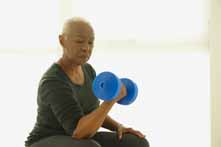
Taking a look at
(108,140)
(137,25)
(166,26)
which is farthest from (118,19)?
(108,140)

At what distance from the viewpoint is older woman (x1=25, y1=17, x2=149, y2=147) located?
57.7 inches

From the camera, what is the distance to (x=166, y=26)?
242 cm

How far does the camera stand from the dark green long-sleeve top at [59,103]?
1491mm

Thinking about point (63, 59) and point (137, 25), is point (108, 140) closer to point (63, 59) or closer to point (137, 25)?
point (63, 59)

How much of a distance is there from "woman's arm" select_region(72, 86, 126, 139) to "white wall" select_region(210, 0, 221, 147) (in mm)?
1018

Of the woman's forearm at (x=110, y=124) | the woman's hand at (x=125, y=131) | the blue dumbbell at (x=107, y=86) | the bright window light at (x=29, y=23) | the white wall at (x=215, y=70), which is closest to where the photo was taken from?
the blue dumbbell at (x=107, y=86)

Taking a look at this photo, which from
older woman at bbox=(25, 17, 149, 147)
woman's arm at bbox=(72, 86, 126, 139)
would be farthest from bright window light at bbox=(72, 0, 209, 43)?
woman's arm at bbox=(72, 86, 126, 139)

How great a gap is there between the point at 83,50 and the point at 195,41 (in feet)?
3.35

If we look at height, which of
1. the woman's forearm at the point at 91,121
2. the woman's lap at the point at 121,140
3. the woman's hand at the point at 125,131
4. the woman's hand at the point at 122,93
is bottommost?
the woman's lap at the point at 121,140

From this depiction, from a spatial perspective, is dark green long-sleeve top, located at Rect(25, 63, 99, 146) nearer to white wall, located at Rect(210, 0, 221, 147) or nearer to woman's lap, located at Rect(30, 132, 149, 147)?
woman's lap, located at Rect(30, 132, 149, 147)

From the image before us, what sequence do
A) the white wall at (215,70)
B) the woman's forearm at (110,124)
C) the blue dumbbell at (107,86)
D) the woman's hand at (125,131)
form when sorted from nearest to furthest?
the blue dumbbell at (107,86), the woman's hand at (125,131), the woman's forearm at (110,124), the white wall at (215,70)

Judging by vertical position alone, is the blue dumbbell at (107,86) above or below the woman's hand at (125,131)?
above

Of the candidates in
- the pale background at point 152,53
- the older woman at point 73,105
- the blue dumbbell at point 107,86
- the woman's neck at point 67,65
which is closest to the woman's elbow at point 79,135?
the older woman at point 73,105

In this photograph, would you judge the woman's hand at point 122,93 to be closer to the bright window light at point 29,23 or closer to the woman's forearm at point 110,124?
the woman's forearm at point 110,124
